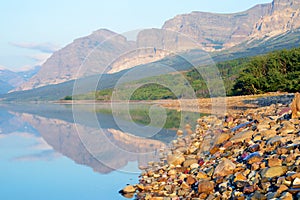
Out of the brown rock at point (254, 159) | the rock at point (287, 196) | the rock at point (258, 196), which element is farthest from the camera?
the brown rock at point (254, 159)

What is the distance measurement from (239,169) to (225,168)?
422mm

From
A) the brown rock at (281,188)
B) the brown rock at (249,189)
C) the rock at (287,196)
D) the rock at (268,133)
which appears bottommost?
the brown rock at (249,189)

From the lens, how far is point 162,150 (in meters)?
17.4

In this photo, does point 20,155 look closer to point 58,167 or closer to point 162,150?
point 58,167

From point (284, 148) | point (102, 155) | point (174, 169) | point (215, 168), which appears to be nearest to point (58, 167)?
point (102, 155)

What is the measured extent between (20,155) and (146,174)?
488 inches

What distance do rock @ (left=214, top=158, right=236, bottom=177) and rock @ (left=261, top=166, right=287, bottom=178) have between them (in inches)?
53.9

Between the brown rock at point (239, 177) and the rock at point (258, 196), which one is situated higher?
the brown rock at point (239, 177)

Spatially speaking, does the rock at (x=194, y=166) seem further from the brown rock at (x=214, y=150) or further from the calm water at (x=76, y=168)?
the calm water at (x=76, y=168)

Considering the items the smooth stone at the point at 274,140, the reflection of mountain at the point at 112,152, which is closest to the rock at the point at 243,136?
the smooth stone at the point at 274,140

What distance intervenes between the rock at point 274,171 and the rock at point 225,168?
53.9 inches

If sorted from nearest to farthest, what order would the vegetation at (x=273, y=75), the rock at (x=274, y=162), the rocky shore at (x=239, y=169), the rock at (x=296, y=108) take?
the rocky shore at (x=239, y=169) < the rock at (x=274, y=162) < the rock at (x=296, y=108) < the vegetation at (x=273, y=75)

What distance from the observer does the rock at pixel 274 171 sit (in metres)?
7.78

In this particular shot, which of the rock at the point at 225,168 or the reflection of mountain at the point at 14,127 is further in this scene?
the reflection of mountain at the point at 14,127
